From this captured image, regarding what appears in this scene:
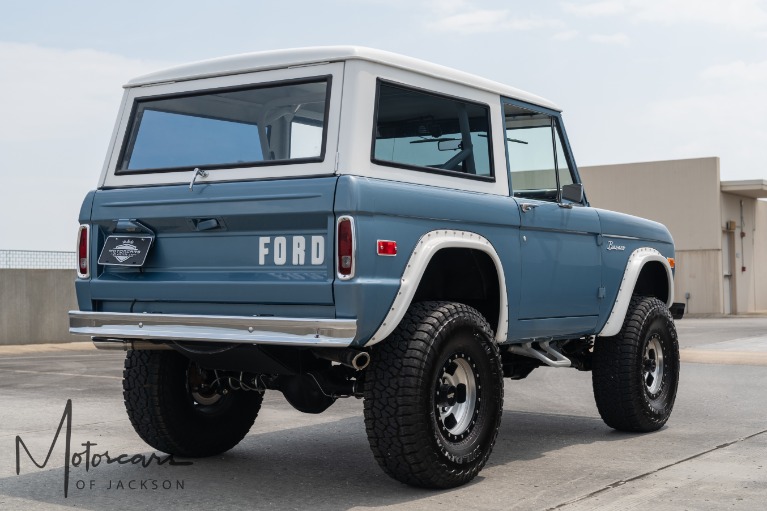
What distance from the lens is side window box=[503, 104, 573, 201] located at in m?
7.34

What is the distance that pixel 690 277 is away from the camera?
39375 mm

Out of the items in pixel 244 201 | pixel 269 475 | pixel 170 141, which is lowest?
pixel 269 475

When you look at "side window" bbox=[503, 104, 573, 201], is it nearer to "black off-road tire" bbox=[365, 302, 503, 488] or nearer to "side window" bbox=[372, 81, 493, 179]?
"side window" bbox=[372, 81, 493, 179]

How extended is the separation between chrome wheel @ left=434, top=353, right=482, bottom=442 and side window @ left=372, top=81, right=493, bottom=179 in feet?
3.86

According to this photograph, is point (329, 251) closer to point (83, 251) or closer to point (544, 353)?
point (83, 251)

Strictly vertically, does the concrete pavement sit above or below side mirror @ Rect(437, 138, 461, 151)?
below

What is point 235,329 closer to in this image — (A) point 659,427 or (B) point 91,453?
(B) point 91,453

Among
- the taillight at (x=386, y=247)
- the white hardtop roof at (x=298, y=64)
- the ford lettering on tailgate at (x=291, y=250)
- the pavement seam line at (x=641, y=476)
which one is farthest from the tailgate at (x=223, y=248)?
the pavement seam line at (x=641, y=476)

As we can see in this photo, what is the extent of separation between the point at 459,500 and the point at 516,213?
1.95 m

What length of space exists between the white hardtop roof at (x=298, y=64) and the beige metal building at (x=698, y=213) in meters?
32.9

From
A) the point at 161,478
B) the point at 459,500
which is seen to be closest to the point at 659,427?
the point at 459,500

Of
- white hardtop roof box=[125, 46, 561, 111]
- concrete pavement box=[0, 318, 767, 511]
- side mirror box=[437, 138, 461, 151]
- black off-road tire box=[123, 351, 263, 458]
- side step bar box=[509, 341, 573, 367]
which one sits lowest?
concrete pavement box=[0, 318, 767, 511]

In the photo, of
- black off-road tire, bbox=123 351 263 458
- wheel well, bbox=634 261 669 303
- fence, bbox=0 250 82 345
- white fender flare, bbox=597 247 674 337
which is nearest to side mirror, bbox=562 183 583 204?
white fender flare, bbox=597 247 674 337

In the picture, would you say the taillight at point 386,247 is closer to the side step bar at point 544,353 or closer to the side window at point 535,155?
the side window at point 535,155
